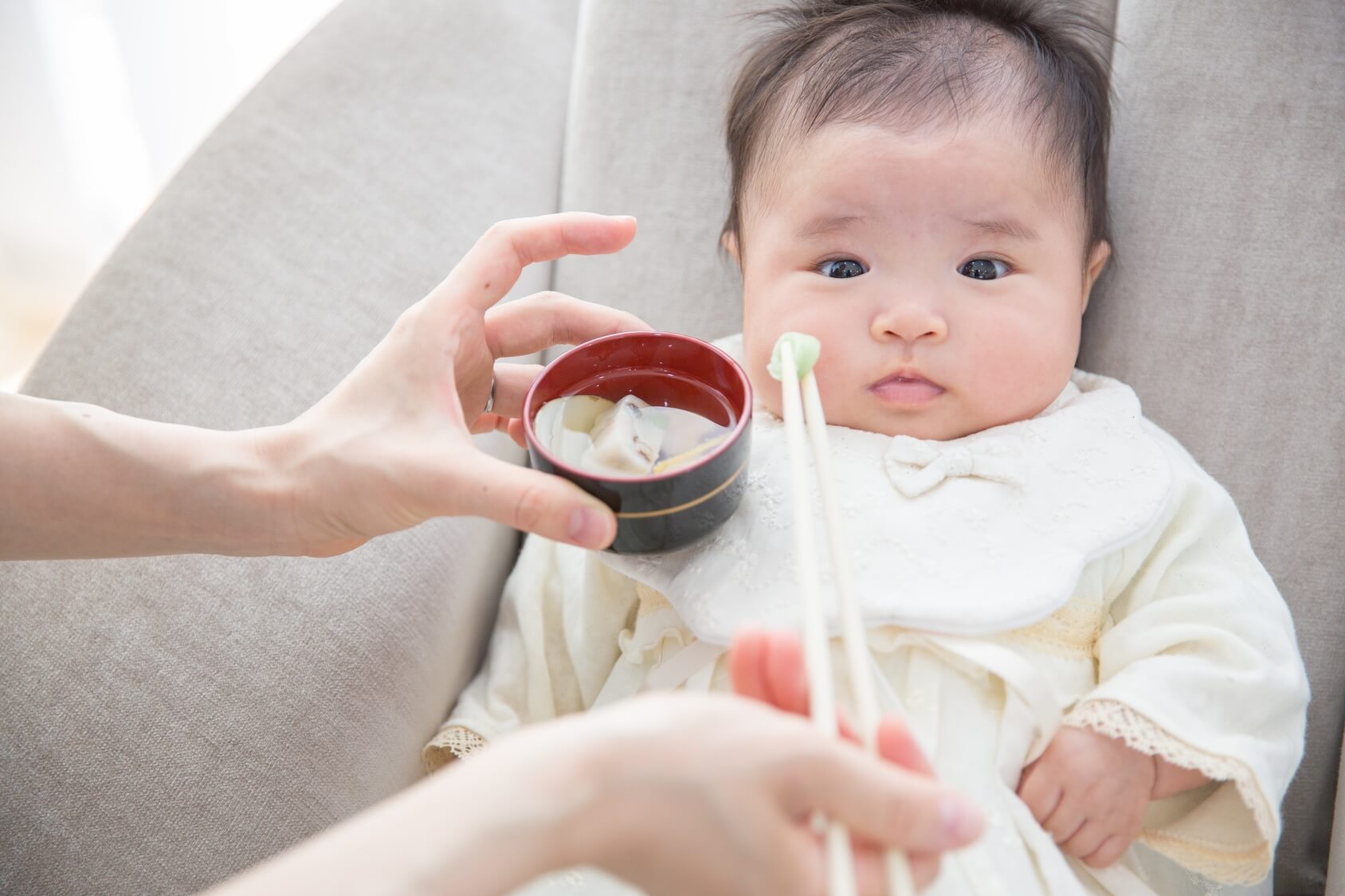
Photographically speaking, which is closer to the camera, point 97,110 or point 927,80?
point 927,80

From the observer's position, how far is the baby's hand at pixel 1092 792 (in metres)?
0.97

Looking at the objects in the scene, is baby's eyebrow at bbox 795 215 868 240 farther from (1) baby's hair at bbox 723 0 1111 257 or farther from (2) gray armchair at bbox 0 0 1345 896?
(2) gray armchair at bbox 0 0 1345 896

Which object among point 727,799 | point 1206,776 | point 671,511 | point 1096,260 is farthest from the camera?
point 1096,260

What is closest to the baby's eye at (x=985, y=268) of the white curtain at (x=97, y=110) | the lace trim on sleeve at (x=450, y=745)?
the lace trim on sleeve at (x=450, y=745)

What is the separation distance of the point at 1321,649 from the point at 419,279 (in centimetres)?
129

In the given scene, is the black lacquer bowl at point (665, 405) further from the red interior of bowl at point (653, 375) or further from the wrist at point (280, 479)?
the wrist at point (280, 479)

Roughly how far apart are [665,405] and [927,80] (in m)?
0.51

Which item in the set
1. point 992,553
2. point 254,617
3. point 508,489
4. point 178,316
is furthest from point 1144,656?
point 178,316

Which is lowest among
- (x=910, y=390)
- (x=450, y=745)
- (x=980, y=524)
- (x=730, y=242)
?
(x=450, y=745)

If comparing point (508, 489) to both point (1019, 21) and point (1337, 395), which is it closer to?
point (1019, 21)

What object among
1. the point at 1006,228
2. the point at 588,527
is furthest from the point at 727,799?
the point at 1006,228

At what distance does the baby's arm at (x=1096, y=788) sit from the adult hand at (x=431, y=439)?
52 centimetres

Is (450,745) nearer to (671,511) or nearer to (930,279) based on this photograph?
(671,511)

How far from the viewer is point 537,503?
832mm
